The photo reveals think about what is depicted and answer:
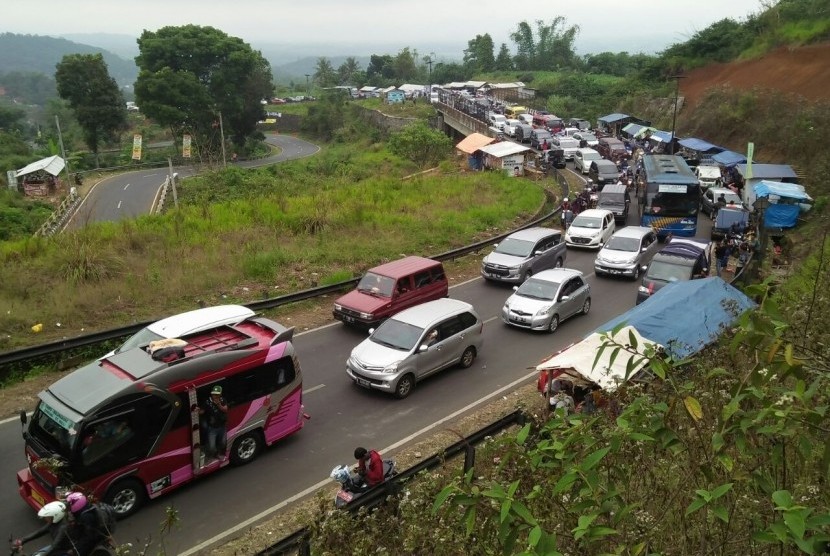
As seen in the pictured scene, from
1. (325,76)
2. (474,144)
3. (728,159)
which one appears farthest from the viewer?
(325,76)

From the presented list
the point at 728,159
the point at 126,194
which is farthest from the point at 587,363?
the point at 126,194

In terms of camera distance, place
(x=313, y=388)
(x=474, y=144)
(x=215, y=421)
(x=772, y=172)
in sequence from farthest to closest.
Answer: (x=474, y=144) → (x=772, y=172) → (x=313, y=388) → (x=215, y=421)

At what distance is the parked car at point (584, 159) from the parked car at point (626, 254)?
2023 centimetres

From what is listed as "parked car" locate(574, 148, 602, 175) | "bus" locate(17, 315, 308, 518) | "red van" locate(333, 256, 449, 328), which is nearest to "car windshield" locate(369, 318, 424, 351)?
A: "red van" locate(333, 256, 449, 328)

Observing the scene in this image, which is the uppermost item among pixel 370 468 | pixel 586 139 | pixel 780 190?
pixel 586 139

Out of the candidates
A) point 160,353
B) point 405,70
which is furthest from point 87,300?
point 405,70

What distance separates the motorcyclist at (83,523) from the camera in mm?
6859

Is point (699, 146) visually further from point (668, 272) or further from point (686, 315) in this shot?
point (686, 315)

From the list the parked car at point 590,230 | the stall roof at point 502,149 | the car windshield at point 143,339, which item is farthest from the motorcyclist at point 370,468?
the stall roof at point 502,149

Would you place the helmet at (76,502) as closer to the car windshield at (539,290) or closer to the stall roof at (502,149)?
the car windshield at (539,290)

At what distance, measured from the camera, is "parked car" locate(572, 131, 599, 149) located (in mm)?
49906

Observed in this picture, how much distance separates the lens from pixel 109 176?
58.4 meters

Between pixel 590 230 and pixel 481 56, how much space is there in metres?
124

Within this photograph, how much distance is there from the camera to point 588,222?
1001 inches
